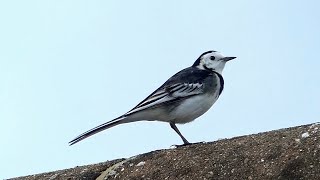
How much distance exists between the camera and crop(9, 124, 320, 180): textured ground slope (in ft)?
16.0

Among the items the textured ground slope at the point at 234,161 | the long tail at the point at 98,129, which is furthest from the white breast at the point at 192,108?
the textured ground slope at the point at 234,161

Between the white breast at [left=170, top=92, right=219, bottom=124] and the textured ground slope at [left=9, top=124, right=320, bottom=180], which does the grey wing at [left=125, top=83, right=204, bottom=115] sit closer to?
the white breast at [left=170, top=92, right=219, bottom=124]

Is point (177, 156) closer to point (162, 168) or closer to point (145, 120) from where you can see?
point (162, 168)

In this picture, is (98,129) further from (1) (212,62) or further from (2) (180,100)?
(1) (212,62)

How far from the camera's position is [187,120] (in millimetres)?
8422

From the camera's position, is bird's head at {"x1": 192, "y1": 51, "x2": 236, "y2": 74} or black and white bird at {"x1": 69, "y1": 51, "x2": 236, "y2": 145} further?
bird's head at {"x1": 192, "y1": 51, "x2": 236, "y2": 74}

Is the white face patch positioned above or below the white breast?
above

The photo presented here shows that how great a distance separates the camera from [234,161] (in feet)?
17.2

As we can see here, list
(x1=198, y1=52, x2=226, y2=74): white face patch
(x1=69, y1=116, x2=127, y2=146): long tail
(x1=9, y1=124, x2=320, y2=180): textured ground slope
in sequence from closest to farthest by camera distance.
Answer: (x1=9, y1=124, x2=320, y2=180): textured ground slope < (x1=69, y1=116, x2=127, y2=146): long tail < (x1=198, y1=52, x2=226, y2=74): white face patch

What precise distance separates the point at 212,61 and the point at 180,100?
110 cm

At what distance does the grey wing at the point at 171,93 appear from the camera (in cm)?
810

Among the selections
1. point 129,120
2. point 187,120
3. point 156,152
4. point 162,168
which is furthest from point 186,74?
point 162,168

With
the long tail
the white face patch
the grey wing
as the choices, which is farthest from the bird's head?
the long tail

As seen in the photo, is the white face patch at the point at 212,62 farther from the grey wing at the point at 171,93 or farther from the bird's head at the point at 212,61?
the grey wing at the point at 171,93
